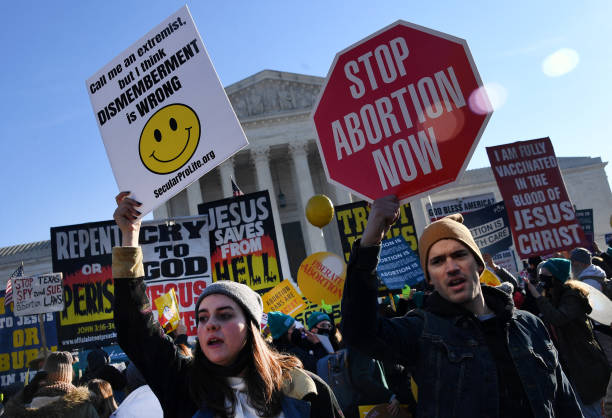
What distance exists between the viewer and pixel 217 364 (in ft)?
6.54

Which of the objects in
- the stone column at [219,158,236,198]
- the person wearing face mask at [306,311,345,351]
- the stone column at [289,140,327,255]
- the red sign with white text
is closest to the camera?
the person wearing face mask at [306,311,345,351]

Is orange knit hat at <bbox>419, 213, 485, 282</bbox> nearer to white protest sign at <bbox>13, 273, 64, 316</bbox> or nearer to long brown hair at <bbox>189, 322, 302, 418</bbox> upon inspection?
long brown hair at <bbox>189, 322, 302, 418</bbox>

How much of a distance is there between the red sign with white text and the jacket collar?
6.84 m

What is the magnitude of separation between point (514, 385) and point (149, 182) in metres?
2.09

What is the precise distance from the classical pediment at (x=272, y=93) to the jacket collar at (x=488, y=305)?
35.3m

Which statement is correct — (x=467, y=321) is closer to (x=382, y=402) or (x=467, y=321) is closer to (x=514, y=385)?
(x=514, y=385)

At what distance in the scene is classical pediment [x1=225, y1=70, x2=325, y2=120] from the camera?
36.8 meters

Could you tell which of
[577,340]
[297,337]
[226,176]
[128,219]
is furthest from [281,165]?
[128,219]

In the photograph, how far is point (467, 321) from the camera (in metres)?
2.10

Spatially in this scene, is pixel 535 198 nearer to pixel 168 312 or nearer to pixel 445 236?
pixel 168 312

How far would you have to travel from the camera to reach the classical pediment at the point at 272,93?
3684cm

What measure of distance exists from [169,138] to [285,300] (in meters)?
5.53

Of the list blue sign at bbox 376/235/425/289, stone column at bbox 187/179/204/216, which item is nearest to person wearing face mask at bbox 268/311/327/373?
blue sign at bbox 376/235/425/289

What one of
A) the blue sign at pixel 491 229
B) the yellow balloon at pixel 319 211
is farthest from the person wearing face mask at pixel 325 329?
the blue sign at pixel 491 229
